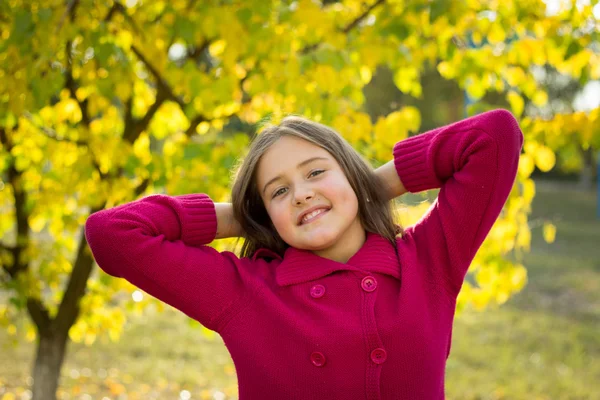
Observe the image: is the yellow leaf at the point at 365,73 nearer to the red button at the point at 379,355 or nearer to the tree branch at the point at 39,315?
the red button at the point at 379,355

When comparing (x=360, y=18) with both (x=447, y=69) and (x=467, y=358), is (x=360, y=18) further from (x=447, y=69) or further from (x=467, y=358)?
(x=467, y=358)

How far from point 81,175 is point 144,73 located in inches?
36.7

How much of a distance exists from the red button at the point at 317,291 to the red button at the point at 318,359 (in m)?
0.14

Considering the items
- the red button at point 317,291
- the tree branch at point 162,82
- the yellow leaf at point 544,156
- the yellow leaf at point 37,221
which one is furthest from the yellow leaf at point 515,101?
the yellow leaf at point 37,221

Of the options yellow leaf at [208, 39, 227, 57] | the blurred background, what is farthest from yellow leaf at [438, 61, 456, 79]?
yellow leaf at [208, 39, 227, 57]

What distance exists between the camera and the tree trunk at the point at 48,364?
357cm

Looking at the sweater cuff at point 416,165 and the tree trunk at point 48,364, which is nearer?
the sweater cuff at point 416,165

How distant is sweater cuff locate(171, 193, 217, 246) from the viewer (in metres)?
1.86

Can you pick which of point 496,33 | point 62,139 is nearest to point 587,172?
point 496,33

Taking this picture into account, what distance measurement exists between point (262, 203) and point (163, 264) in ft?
1.26

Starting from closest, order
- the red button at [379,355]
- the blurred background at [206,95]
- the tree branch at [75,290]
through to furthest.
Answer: the red button at [379,355], the blurred background at [206,95], the tree branch at [75,290]

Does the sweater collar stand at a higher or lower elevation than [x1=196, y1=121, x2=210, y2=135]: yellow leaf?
higher

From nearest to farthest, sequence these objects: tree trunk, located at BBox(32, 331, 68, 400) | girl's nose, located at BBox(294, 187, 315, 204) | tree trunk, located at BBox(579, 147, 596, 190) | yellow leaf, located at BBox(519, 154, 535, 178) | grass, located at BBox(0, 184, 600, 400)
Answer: girl's nose, located at BBox(294, 187, 315, 204), yellow leaf, located at BBox(519, 154, 535, 178), tree trunk, located at BBox(32, 331, 68, 400), grass, located at BBox(0, 184, 600, 400), tree trunk, located at BBox(579, 147, 596, 190)

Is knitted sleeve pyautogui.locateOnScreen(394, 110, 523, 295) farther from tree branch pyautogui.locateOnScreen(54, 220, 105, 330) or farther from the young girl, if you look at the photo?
tree branch pyautogui.locateOnScreen(54, 220, 105, 330)
